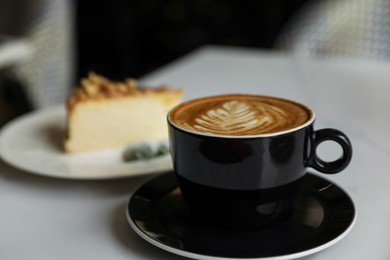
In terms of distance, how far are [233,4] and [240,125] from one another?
2285mm

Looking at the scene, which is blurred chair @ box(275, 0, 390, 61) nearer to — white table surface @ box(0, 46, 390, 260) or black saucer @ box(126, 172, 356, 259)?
white table surface @ box(0, 46, 390, 260)

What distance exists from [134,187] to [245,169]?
0.19 m

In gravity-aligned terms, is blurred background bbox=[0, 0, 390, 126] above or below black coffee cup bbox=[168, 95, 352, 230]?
below

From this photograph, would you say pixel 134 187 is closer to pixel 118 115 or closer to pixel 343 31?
pixel 118 115

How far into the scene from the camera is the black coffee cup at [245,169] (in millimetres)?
447

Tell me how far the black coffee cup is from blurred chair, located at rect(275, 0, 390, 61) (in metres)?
0.99

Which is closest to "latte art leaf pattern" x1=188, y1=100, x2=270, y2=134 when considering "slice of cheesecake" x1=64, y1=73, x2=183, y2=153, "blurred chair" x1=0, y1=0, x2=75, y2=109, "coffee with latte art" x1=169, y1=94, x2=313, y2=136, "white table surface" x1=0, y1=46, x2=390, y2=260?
"coffee with latte art" x1=169, y1=94, x2=313, y2=136

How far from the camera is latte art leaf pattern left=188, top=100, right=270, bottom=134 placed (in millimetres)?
469

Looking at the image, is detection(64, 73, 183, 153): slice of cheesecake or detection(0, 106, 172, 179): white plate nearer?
detection(0, 106, 172, 179): white plate

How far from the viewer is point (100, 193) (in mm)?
598

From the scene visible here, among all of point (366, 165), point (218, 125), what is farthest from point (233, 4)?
point (218, 125)

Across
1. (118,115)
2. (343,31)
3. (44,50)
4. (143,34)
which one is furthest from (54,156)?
(143,34)

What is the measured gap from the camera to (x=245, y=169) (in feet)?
1.48

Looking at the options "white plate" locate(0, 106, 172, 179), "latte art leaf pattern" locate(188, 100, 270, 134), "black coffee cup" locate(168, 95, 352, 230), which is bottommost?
"white plate" locate(0, 106, 172, 179)
